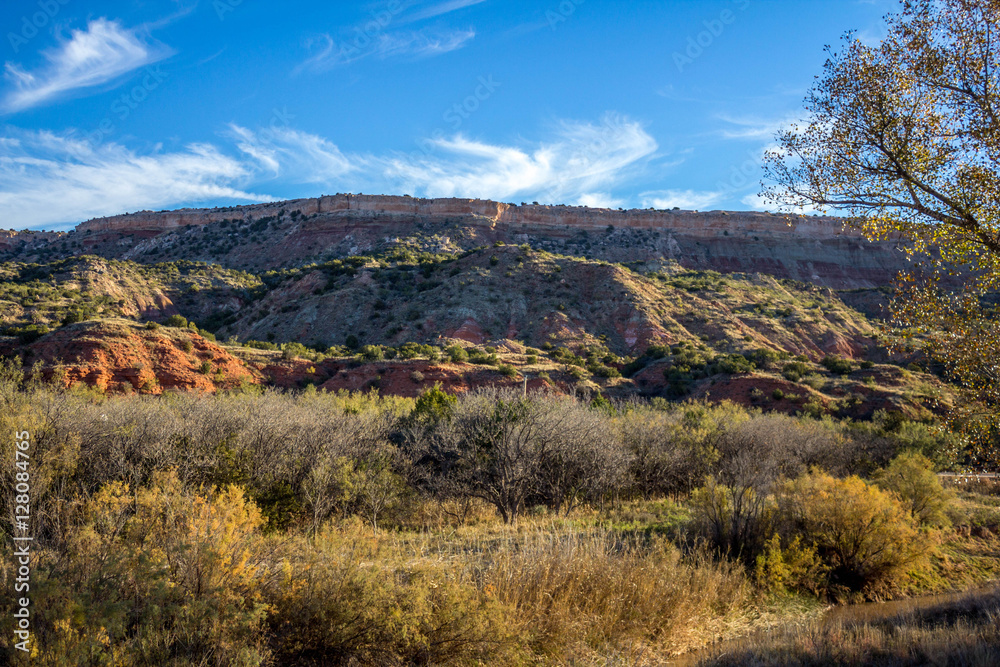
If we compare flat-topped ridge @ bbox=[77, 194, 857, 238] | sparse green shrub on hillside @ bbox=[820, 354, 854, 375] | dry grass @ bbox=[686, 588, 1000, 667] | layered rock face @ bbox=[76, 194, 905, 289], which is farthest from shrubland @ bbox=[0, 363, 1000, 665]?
flat-topped ridge @ bbox=[77, 194, 857, 238]

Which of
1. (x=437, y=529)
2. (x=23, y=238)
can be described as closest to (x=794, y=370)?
(x=437, y=529)

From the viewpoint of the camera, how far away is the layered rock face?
65625 millimetres

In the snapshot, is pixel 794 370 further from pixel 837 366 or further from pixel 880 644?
pixel 880 644

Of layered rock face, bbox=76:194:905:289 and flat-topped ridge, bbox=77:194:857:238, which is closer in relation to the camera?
layered rock face, bbox=76:194:905:289

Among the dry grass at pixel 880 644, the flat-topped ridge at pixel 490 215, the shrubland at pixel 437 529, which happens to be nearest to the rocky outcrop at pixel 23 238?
the flat-topped ridge at pixel 490 215

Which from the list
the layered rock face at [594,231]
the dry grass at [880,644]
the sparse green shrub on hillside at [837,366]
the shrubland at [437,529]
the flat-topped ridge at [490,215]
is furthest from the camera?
the flat-topped ridge at [490,215]

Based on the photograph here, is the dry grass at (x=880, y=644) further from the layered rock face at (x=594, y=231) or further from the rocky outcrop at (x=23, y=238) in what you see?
the rocky outcrop at (x=23, y=238)

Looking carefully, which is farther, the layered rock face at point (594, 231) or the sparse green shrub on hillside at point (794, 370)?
the layered rock face at point (594, 231)

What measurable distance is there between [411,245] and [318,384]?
107 ft

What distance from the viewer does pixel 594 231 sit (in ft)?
236

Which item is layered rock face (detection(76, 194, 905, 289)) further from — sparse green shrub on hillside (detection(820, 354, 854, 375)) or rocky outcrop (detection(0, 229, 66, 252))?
sparse green shrub on hillside (detection(820, 354, 854, 375))

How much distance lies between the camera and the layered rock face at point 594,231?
65.6m

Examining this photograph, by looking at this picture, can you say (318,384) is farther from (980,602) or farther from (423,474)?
(980,602)

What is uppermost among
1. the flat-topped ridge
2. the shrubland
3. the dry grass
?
the flat-topped ridge
